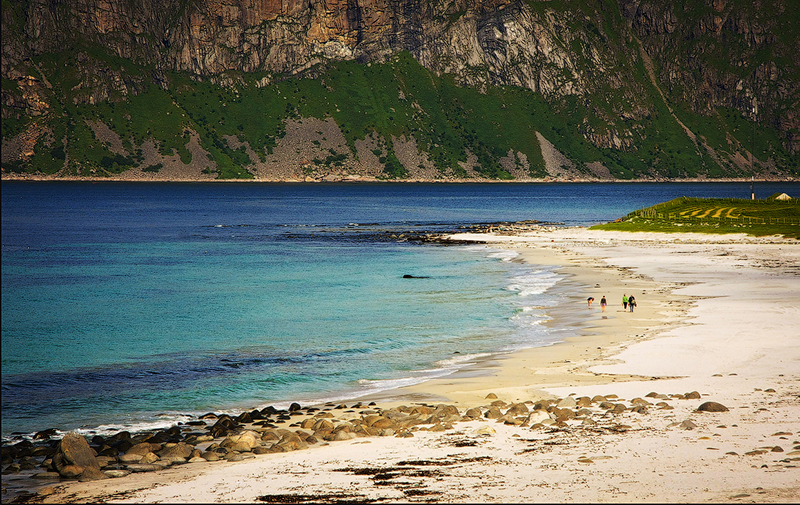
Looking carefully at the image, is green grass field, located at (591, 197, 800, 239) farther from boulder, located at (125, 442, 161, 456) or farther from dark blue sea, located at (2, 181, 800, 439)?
boulder, located at (125, 442, 161, 456)

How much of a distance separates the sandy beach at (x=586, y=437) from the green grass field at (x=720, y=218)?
5713 cm

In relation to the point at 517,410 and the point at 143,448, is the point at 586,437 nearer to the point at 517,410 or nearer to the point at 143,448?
the point at 517,410

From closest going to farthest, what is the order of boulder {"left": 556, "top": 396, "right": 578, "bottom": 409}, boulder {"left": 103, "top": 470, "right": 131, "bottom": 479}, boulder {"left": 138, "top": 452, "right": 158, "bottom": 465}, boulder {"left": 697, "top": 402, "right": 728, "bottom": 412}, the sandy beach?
the sandy beach < boulder {"left": 103, "top": 470, "right": 131, "bottom": 479} < boulder {"left": 138, "top": 452, "right": 158, "bottom": 465} < boulder {"left": 697, "top": 402, "right": 728, "bottom": 412} < boulder {"left": 556, "top": 396, "right": 578, "bottom": 409}

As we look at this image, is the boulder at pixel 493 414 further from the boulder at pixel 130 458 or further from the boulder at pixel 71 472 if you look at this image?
the boulder at pixel 71 472

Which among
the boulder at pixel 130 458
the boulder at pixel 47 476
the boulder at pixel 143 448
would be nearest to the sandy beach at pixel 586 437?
the boulder at pixel 47 476

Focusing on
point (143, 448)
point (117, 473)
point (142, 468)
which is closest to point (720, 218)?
point (143, 448)

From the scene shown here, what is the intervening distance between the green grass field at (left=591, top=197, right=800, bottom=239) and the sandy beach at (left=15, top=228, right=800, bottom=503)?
57134mm

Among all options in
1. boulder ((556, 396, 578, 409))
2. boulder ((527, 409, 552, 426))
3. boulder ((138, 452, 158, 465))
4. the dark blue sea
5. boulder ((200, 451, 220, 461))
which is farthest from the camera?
the dark blue sea

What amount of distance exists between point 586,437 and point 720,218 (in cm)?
9184

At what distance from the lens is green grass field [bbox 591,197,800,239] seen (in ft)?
290

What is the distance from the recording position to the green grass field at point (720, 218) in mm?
88375

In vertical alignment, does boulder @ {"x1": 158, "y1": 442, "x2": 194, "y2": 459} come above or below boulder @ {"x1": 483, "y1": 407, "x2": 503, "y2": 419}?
below

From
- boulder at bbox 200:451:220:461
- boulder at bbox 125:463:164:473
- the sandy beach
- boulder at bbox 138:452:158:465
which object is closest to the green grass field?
the sandy beach

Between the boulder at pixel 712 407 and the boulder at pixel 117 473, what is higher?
the boulder at pixel 712 407
